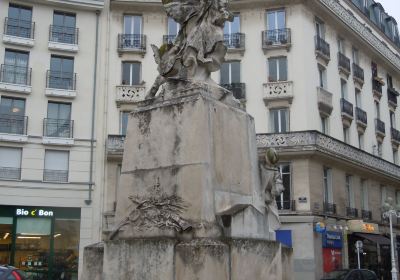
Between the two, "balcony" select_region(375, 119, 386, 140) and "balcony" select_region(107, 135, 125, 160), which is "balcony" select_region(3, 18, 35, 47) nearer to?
"balcony" select_region(107, 135, 125, 160)

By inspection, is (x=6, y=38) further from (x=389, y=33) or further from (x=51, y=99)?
(x=389, y=33)

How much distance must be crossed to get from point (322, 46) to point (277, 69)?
11.6 ft

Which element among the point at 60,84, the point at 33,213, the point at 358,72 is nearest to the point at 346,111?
the point at 358,72

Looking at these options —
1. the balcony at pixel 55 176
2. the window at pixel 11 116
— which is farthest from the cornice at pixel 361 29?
the window at pixel 11 116

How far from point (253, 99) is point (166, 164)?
25529 millimetres

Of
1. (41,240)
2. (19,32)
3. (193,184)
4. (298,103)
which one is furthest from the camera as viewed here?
(19,32)

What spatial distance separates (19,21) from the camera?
32.6 metres

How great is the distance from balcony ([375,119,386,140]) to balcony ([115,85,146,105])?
17534 mm

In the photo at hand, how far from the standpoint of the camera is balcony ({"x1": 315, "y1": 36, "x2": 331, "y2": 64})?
33.5 meters

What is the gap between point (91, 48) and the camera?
3375 cm

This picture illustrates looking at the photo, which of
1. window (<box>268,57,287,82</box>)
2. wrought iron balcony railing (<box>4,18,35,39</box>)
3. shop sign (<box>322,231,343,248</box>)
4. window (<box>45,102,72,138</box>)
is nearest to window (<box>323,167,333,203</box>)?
shop sign (<box>322,231,343,248</box>)

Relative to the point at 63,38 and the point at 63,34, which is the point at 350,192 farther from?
the point at 63,34

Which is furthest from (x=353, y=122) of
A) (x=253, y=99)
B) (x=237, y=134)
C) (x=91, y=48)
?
(x=237, y=134)

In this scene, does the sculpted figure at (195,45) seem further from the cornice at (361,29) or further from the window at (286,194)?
the cornice at (361,29)
